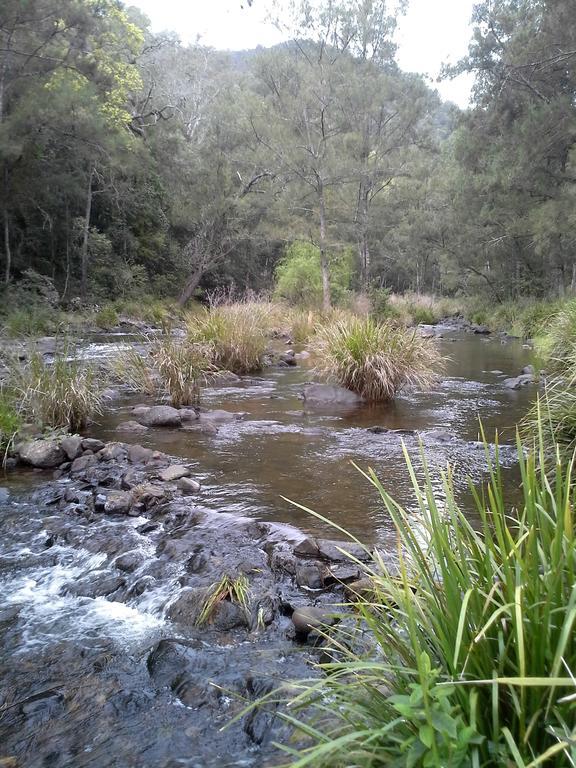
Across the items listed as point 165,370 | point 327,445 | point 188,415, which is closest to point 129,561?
point 327,445

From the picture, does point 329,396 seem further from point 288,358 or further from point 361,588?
point 361,588

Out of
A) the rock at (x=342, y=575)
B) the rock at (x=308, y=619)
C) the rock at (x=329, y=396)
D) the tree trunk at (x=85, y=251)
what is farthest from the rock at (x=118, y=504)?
the tree trunk at (x=85, y=251)

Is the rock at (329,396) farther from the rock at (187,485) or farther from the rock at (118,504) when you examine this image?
the rock at (118,504)

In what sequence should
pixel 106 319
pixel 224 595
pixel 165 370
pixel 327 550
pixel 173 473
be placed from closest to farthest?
pixel 224 595 → pixel 327 550 → pixel 173 473 → pixel 165 370 → pixel 106 319

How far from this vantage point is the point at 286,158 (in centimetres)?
2030

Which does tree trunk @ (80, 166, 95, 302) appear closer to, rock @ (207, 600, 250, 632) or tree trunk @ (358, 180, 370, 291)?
tree trunk @ (358, 180, 370, 291)

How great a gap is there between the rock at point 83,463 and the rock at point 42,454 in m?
0.22

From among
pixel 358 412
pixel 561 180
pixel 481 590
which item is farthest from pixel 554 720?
pixel 561 180

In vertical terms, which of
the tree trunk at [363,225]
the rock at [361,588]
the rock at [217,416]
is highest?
the tree trunk at [363,225]

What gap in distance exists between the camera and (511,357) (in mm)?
14203

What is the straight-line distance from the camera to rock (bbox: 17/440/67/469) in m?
5.68

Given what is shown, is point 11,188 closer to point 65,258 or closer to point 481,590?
point 65,258

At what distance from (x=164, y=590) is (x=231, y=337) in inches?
326

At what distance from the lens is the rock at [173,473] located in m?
5.18
